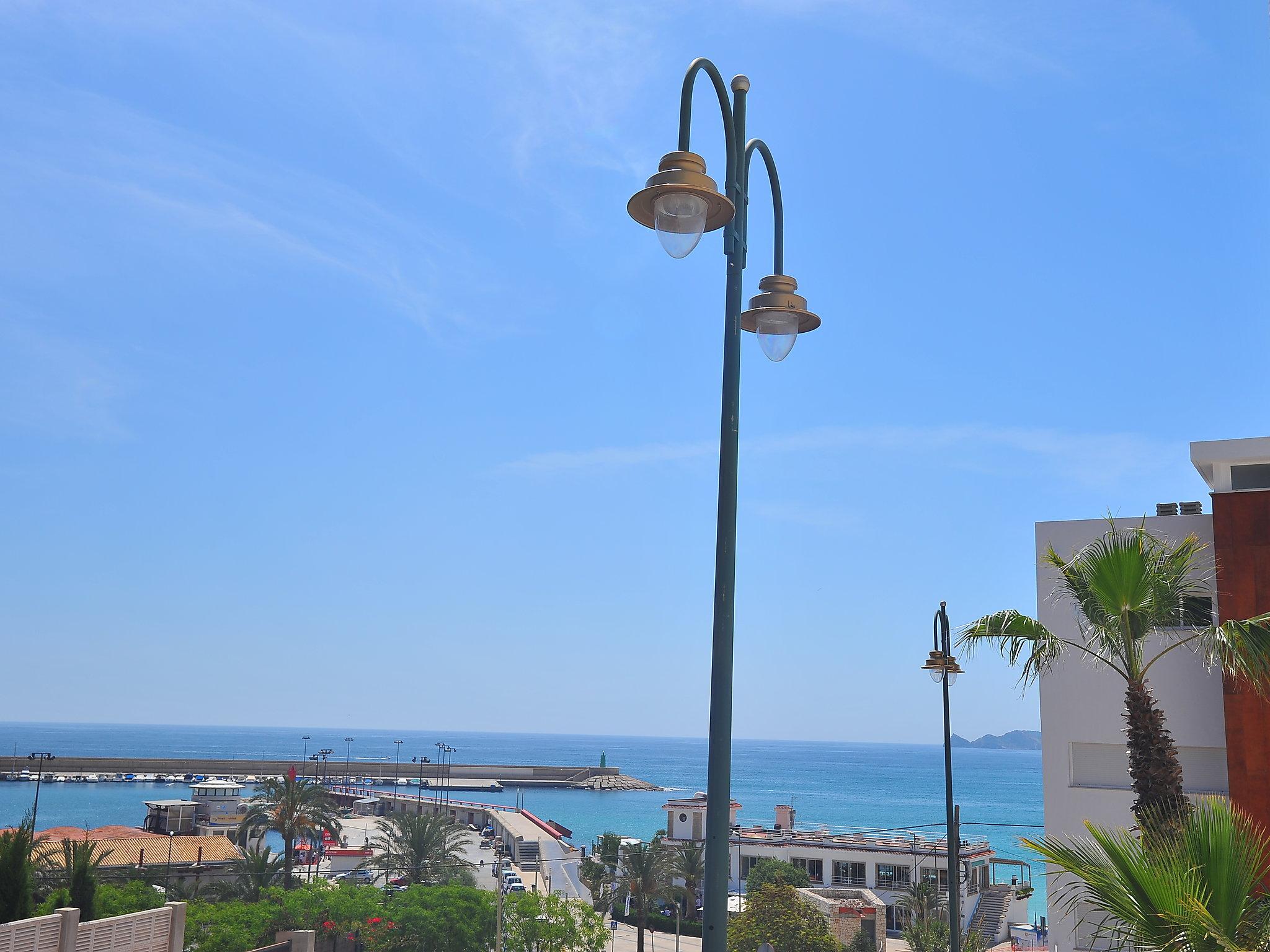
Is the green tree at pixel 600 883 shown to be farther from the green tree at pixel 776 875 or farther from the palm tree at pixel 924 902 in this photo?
the palm tree at pixel 924 902

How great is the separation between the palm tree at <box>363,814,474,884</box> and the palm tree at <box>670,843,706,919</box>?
10.5m

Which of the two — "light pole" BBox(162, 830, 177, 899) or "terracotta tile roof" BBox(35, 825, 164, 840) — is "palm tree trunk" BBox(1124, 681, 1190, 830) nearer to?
"light pole" BBox(162, 830, 177, 899)

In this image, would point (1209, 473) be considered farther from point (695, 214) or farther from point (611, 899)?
point (611, 899)

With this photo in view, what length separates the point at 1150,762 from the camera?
441 inches

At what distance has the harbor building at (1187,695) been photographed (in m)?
17.1

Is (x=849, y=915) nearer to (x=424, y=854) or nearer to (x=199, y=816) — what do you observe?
(x=424, y=854)

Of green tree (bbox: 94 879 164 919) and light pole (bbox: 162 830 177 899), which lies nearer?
green tree (bbox: 94 879 164 919)

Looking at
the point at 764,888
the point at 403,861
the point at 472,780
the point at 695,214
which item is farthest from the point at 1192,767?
the point at 472,780

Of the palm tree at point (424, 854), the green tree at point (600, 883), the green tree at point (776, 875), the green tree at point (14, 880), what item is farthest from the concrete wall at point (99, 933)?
the green tree at point (600, 883)

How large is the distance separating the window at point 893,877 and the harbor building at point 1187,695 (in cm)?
4378

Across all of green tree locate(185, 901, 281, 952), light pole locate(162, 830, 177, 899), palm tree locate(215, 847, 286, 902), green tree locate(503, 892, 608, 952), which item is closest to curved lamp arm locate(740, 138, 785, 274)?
green tree locate(185, 901, 281, 952)

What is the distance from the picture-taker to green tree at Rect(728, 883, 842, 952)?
38.8 meters

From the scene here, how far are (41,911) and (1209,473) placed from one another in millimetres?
34231

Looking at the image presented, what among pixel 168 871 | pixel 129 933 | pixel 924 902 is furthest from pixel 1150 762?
pixel 168 871
